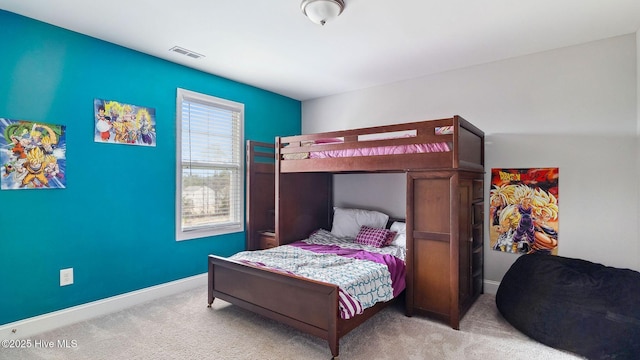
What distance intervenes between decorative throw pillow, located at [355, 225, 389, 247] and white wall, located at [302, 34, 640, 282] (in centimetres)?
107

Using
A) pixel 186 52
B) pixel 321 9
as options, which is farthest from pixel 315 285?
pixel 186 52

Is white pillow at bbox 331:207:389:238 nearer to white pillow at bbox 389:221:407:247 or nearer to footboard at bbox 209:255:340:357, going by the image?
white pillow at bbox 389:221:407:247

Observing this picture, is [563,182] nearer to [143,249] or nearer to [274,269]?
[274,269]

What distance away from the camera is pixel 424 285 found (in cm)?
273

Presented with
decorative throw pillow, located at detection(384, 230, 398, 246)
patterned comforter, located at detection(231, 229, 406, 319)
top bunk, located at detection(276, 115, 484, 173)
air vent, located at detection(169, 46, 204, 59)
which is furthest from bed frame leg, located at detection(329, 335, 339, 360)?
air vent, located at detection(169, 46, 204, 59)

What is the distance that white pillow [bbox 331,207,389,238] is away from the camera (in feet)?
12.6

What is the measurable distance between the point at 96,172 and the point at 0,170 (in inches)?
23.4

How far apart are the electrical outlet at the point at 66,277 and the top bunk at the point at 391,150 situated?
6.72 feet

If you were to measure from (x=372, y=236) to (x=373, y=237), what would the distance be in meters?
0.02

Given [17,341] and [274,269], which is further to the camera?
[274,269]

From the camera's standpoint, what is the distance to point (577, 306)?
2180 mm

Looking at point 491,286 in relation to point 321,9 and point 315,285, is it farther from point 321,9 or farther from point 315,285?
point 321,9

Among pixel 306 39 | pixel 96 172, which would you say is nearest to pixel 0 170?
pixel 96 172

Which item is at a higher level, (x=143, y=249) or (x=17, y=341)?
(x=143, y=249)
